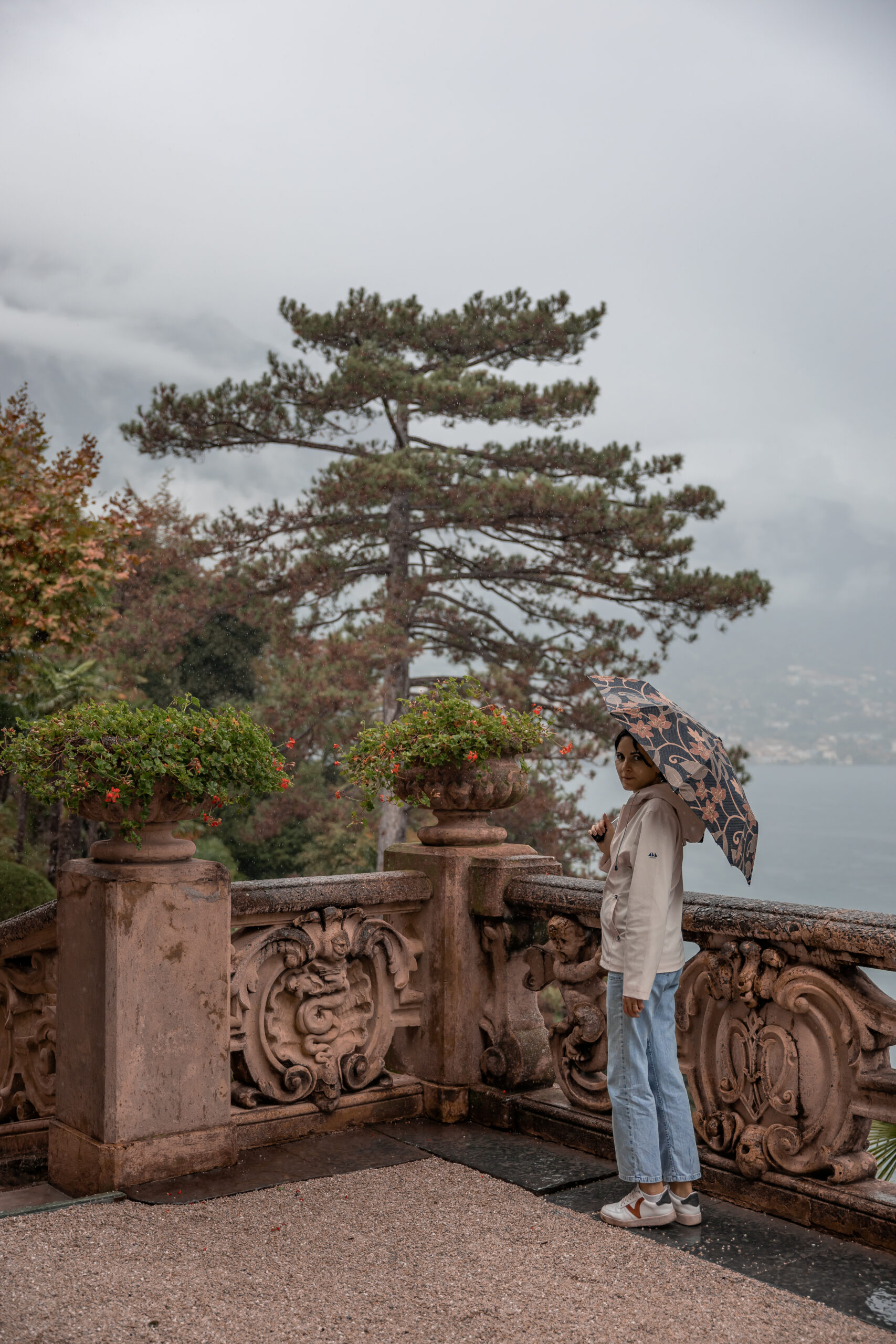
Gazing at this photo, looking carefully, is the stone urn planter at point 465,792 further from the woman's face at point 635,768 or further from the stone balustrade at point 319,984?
the woman's face at point 635,768

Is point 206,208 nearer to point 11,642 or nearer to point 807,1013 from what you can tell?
point 11,642

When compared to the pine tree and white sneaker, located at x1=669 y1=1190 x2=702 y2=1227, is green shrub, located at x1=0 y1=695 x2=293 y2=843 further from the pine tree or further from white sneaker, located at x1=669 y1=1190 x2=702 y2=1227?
the pine tree

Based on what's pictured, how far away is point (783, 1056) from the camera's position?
369 cm

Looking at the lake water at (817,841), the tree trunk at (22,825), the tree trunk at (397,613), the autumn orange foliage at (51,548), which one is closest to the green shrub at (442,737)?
the lake water at (817,841)

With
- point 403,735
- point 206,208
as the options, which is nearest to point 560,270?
point 206,208

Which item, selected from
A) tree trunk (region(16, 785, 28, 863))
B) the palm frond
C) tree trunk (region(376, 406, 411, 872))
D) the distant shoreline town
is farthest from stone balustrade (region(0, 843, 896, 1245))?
the distant shoreline town

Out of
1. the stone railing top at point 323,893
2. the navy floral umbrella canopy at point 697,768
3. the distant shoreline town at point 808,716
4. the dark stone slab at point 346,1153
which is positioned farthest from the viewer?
the distant shoreline town at point 808,716

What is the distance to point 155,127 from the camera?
5322 cm

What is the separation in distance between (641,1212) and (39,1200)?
2022 millimetres

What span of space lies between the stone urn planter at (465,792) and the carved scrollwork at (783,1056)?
3.78 ft

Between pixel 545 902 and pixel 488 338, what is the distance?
17892mm

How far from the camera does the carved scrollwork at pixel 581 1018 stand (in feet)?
14.4

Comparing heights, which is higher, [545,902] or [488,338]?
[488,338]

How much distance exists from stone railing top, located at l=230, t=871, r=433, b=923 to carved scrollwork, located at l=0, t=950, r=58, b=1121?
2.86 ft
